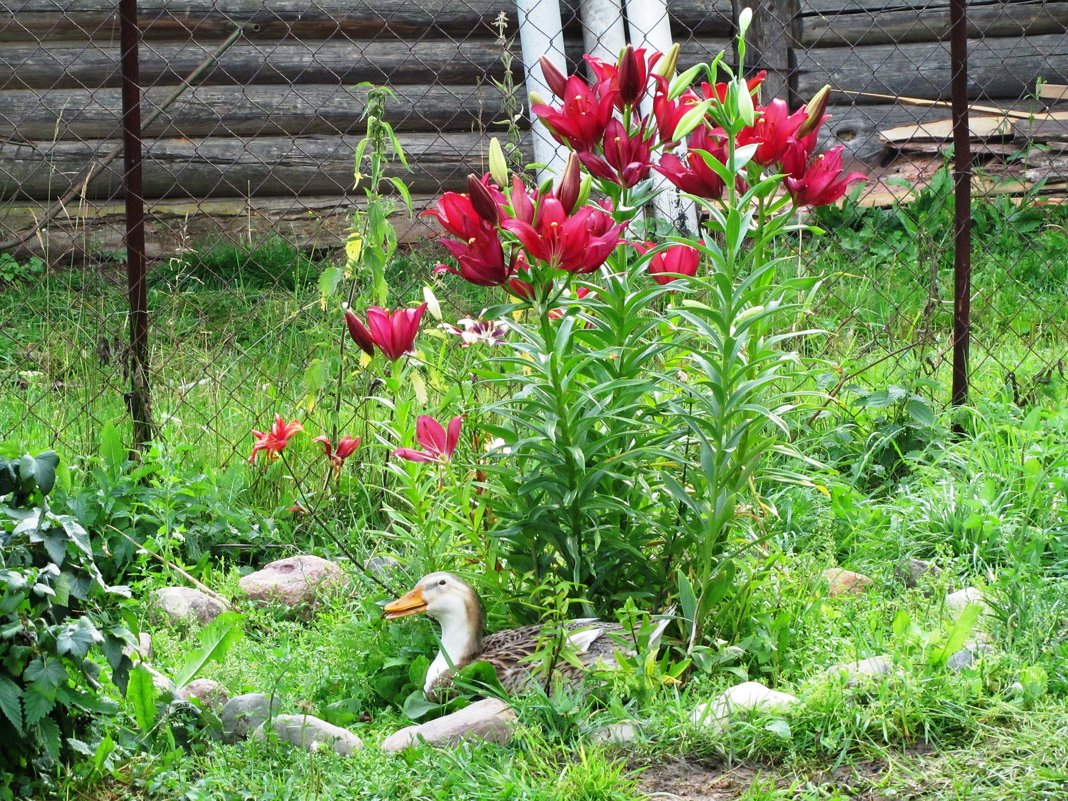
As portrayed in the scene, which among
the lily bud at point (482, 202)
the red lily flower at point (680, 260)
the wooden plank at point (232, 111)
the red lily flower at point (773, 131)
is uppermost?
the wooden plank at point (232, 111)

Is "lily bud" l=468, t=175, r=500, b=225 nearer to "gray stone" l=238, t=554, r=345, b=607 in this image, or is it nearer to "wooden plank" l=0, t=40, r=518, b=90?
"gray stone" l=238, t=554, r=345, b=607

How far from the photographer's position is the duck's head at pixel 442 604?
272cm

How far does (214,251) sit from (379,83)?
4.85 ft

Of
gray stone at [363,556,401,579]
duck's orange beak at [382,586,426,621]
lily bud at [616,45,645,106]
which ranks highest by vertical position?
lily bud at [616,45,645,106]

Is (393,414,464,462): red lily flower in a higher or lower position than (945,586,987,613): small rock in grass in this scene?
higher

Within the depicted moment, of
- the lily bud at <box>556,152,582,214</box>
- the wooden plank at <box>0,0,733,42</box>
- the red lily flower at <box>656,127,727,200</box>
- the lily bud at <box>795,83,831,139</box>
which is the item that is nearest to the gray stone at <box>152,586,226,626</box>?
the lily bud at <box>556,152,582,214</box>

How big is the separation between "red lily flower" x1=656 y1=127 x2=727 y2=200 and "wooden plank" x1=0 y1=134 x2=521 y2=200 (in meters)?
4.49

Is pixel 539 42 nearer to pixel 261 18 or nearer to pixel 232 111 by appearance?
pixel 261 18

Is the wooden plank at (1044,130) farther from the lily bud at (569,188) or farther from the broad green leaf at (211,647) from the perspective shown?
the broad green leaf at (211,647)

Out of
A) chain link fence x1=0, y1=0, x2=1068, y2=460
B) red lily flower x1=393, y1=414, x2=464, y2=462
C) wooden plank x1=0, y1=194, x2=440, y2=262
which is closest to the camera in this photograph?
red lily flower x1=393, y1=414, x2=464, y2=462

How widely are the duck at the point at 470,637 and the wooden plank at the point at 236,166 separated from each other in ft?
15.4

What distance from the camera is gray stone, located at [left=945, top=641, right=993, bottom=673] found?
8.49 feet

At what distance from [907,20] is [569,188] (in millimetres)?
6093

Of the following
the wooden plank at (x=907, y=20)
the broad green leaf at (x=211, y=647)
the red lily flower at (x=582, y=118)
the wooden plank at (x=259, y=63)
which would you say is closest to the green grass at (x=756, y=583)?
the broad green leaf at (x=211, y=647)
